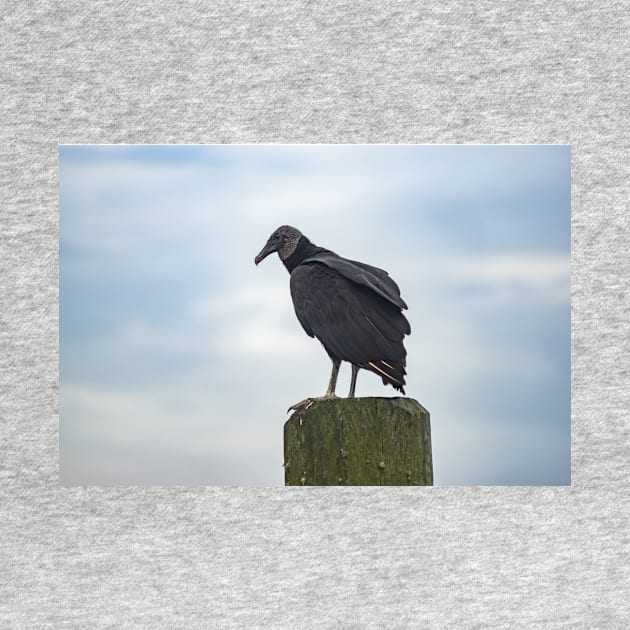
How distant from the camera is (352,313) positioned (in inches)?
122

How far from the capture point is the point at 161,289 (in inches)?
A: 127

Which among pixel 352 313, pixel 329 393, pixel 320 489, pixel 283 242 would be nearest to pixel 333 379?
pixel 329 393

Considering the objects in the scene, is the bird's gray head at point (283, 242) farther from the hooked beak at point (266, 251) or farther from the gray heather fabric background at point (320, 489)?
the gray heather fabric background at point (320, 489)

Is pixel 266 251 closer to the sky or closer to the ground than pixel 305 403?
closer to the sky

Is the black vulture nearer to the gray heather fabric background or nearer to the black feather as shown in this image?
the black feather

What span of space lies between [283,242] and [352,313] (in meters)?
0.38

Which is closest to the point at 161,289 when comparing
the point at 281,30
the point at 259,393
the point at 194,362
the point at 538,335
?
the point at 194,362

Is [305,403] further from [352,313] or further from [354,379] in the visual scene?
[352,313]

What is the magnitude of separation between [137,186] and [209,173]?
0.92 ft

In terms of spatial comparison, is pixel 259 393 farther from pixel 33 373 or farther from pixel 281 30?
pixel 281 30

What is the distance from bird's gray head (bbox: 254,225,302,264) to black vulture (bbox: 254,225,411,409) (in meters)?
A: 0.02

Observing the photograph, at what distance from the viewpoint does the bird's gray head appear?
320 cm

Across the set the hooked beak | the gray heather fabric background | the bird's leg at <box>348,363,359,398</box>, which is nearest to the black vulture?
the bird's leg at <box>348,363,359,398</box>

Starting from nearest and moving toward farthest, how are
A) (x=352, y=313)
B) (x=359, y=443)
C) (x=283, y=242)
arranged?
(x=359, y=443), (x=352, y=313), (x=283, y=242)
